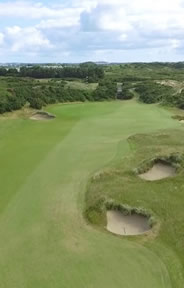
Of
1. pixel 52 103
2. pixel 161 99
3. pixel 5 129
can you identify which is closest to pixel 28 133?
pixel 5 129

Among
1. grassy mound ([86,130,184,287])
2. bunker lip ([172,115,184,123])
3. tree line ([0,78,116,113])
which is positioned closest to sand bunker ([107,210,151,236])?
grassy mound ([86,130,184,287])

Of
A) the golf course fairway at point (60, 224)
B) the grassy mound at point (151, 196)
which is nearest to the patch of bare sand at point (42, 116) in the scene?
the golf course fairway at point (60, 224)

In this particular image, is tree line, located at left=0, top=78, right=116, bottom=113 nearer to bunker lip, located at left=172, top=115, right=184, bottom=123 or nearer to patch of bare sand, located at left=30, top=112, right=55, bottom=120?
patch of bare sand, located at left=30, top=112, right=55, bottom=120

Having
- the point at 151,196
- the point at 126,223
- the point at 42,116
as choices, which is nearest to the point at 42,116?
the point at 42,116

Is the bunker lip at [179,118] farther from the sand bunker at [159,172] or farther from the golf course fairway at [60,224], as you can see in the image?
the sand bunker at [159,172]

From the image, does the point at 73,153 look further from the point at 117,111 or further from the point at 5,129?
the point at 117,111

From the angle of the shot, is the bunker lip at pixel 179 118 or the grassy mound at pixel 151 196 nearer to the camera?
the grassy mound at pixel 151 196

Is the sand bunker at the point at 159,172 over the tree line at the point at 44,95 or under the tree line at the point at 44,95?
over
